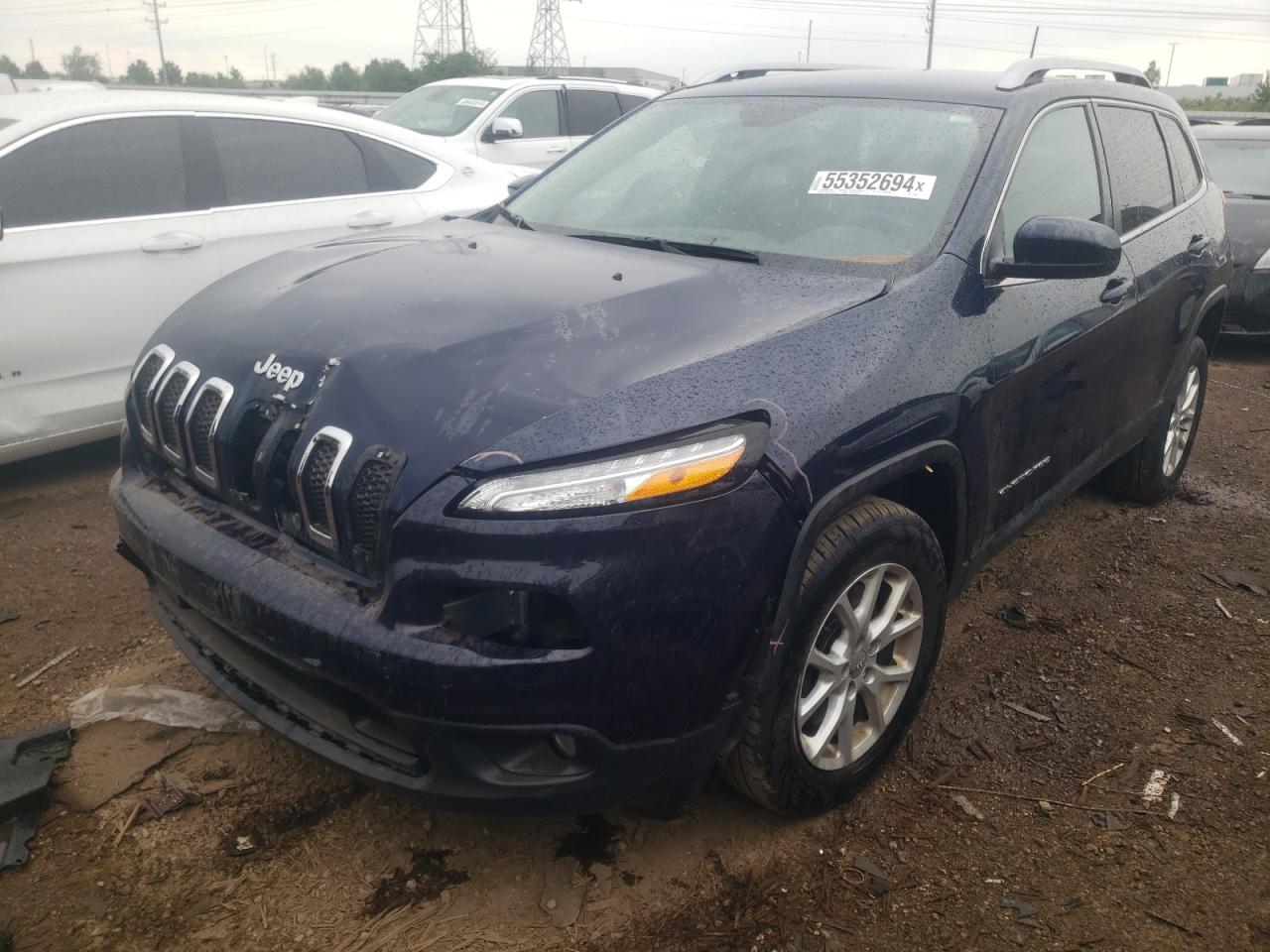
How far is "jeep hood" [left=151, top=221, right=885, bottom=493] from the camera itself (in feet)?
6.74

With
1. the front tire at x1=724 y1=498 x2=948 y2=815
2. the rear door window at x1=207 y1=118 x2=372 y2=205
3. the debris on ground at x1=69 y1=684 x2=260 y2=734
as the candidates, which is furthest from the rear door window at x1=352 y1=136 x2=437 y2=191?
the front tire at x1=724 y1=498 x2=948 y2=815

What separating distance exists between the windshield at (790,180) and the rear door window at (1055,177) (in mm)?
171

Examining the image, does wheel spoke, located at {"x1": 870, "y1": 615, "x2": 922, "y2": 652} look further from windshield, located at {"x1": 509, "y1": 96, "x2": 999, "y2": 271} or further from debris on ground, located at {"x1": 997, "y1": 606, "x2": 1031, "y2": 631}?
debris on ground, located at {"x1": 997, "y1": 606, "x2": 1031, "y2": 631}

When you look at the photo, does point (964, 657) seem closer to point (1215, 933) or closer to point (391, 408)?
point (1215, 933)

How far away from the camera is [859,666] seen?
2.49 m

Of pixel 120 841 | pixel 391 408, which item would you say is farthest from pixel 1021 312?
pixel 120 841

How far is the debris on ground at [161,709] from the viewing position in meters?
2.86

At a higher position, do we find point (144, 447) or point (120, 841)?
point (144, 447)

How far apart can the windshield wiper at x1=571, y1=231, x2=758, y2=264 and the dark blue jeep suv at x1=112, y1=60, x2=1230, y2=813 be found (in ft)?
0.04

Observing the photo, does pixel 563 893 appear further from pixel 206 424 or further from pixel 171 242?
pixel 171 242

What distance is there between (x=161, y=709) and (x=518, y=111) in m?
8.29

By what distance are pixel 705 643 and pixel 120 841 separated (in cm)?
152

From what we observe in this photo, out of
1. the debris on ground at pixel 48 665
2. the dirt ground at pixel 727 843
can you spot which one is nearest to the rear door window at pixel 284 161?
the dirt ground at pixel 727 843

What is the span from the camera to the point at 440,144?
581 centimetres
